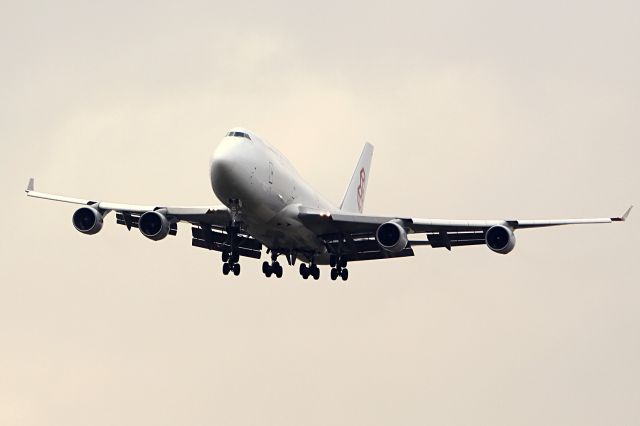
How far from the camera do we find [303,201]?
67062 millimetres

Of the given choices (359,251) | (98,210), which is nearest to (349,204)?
(359,251)

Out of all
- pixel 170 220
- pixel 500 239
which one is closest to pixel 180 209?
pixel 170 220

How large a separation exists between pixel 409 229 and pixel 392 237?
5.98 feet

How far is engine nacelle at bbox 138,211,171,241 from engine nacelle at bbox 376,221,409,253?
9968 millimetres

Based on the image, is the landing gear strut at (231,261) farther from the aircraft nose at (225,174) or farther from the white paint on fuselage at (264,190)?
the aircraft nose at (225,174)

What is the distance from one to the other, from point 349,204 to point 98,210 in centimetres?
1716

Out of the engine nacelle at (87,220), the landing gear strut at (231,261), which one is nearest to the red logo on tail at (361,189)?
the landing gear strut at (231,261)

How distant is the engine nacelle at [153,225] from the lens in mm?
67188

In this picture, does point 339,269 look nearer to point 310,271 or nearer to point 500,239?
point 310,271

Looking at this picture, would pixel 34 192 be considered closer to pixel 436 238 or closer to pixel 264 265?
pixel 264 265

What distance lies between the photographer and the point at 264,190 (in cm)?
6269

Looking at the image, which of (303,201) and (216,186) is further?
(303,201)

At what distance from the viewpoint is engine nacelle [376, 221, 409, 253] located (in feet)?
216

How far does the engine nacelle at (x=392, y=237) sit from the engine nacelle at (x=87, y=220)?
13827mm
